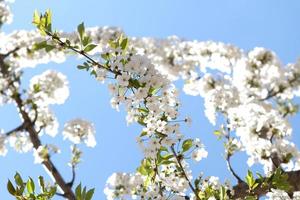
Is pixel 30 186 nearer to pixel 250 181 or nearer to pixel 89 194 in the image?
pixel 89 194

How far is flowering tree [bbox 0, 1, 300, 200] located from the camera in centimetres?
275

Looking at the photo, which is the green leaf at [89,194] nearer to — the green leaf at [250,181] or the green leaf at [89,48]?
the green leaf at [89,48]

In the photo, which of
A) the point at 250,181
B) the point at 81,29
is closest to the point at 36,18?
the point at 81,29

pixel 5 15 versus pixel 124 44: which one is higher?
pixel 5 15

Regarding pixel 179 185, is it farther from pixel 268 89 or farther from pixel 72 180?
pixel 268 89

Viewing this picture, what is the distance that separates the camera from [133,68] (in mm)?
2768

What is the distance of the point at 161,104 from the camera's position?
9.02ft

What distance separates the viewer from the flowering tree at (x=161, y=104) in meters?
2.75

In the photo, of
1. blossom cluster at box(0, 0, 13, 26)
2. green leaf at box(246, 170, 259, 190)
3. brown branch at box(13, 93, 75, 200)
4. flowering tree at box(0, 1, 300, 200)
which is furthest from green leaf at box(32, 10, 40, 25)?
blossom cluster at box(0, 0, 13, 26)

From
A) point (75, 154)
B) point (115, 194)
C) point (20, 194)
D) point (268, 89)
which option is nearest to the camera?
point (20, 194)

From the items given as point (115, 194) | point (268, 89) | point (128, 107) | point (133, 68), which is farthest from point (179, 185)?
point (268, 89)

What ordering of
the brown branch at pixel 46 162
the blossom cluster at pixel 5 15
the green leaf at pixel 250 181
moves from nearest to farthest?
the green leaf at pixel 250 181 → the brown branch at pixel 46 162 → the blossom cluster at pixel 5 15

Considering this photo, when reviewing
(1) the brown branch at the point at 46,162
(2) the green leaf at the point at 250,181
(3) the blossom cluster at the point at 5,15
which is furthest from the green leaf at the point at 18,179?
(3) the blossom cluster at the point at 5,15

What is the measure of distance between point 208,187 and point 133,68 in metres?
0.91
